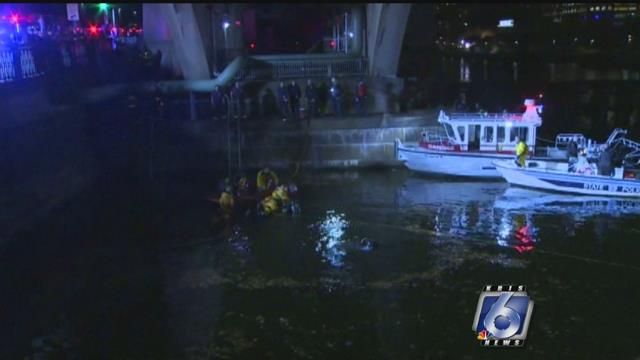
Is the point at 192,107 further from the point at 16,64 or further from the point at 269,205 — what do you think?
the point at 269,205

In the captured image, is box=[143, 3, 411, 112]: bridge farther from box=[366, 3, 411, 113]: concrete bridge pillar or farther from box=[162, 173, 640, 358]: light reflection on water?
box=[162, 173, 640, 358]: light reflection on water

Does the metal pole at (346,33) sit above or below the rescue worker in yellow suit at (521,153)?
above

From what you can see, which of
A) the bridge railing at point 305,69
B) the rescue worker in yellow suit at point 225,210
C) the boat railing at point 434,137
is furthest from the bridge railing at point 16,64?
the boat railing at point 434,137

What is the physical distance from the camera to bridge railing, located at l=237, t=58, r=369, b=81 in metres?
32.7

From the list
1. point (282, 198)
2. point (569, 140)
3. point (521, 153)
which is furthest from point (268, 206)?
point (569, 140)

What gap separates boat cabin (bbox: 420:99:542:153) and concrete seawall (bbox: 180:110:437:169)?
4.86ft

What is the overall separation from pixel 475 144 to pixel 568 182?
177 inches

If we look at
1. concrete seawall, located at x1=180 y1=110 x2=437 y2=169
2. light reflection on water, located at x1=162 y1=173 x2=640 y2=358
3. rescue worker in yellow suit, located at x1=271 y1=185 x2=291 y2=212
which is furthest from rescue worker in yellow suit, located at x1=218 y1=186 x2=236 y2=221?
concrete seawall, located at x1=180 y1=110 x2=437 y2=169

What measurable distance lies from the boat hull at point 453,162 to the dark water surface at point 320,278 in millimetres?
3723

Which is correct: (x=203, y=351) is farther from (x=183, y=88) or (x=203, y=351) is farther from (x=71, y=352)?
(x=183, y=88)

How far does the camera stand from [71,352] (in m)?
12.7

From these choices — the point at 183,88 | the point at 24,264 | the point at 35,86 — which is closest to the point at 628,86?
the point at 183,88

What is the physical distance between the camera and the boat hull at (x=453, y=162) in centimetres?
2762

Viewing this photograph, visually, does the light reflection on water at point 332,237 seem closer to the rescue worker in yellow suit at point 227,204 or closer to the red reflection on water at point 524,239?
the rescue worker in yellow suit at point 227,204
